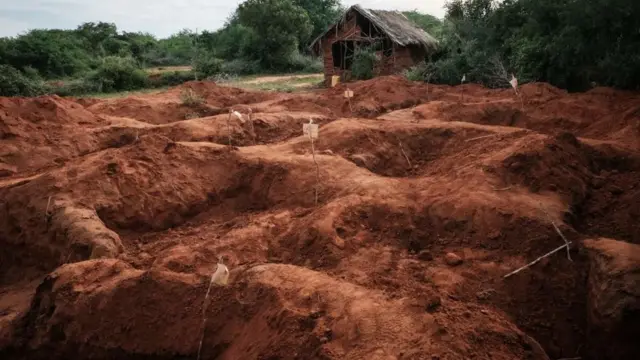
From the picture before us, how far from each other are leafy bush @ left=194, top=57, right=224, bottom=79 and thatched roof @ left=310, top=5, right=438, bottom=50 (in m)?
5.14

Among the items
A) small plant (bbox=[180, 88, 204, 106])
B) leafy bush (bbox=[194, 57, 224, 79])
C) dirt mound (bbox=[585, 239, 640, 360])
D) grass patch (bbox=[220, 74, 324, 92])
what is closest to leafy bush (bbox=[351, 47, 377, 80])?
grass patch (bbox=[220, 74, 324, 92])

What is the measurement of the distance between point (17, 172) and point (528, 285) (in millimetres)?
7424

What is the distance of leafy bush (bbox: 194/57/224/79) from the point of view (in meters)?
23.1

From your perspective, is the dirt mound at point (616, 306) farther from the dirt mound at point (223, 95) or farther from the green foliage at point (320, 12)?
the green foliage at point (320, 12)

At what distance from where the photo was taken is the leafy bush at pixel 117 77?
20047 millimetres

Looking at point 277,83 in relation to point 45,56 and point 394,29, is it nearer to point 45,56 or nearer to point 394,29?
point 394,29

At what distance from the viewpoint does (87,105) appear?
1220 cm

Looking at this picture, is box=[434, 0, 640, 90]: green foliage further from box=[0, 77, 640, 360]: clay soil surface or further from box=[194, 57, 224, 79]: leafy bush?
box=[194, 57, 224, 79]: leafy bush

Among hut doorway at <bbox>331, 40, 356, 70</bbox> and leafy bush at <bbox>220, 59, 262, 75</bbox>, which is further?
leafy bush at <bbox>220, 59, 262, 75</bbox>

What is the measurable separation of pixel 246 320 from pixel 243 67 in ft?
78.1

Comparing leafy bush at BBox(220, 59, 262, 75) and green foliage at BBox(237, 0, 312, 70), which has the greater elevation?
green foliage at BBox(237, 0, 312, 70)

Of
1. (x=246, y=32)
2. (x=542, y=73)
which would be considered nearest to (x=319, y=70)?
(x=246, y=32)

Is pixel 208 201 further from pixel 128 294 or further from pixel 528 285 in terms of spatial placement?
pixel 528 285

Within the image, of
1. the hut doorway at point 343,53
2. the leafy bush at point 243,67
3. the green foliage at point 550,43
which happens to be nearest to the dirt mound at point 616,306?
the green foliage at point 550,43
